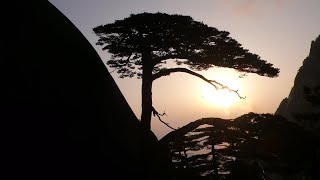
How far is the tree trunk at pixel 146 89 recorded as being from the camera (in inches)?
473

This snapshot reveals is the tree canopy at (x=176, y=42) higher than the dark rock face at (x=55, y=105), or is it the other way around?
the tree canopy at (x=176, y=42)

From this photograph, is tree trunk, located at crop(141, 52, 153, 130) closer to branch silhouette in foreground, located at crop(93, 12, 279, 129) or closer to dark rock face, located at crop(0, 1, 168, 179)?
branch silhouette in foreground, located at crop(93, 12, 279, 129)

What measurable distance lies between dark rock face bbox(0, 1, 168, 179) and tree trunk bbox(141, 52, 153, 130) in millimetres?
3599

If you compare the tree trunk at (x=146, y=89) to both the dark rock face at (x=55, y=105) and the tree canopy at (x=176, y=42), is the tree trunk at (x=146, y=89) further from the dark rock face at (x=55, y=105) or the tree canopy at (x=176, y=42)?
the dark rock face at (x=55, y=105)

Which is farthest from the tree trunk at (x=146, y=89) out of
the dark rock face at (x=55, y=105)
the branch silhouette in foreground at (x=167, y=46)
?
the dark rock face at (x=55, y=105)

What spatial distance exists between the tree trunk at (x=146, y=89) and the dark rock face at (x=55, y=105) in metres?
3.60

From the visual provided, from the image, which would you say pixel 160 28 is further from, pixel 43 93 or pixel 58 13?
pixel 43 93

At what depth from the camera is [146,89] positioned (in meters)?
12.3

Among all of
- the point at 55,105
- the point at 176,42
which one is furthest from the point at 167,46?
the point at 55,105

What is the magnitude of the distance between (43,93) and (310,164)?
7177 millimetres

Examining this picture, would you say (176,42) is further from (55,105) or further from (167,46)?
(55,105)

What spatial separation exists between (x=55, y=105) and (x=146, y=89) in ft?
20.9

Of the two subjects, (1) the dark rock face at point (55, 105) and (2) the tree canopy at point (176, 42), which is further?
(2) the tree canopy at point (176, 42)

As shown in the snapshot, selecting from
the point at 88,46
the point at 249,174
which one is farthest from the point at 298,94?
the point at 88,46
